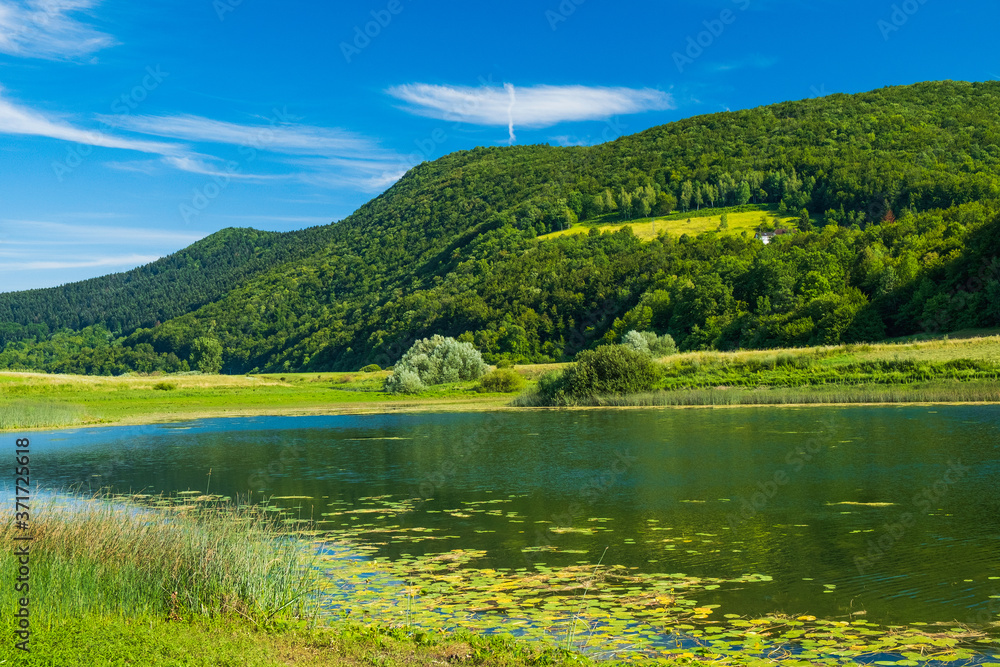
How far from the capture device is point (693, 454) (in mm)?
25125

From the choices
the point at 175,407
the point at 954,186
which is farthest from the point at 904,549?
the point at 954,186

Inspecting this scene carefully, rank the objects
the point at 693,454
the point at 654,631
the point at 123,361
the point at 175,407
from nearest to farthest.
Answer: the point at 654,631 → the point at 693,454 → the point at 175,407 → the point at 123,361

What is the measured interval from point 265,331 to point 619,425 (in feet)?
569

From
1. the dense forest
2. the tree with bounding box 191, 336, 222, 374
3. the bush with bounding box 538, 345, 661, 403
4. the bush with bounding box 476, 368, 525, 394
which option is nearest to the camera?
the bush with bounding box 538, 345, 661, 403

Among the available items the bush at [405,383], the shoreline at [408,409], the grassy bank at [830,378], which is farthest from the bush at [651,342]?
the shoreline at [408,409]

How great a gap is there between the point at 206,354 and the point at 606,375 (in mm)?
151820

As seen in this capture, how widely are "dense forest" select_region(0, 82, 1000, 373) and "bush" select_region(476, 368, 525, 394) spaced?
93.4 ft

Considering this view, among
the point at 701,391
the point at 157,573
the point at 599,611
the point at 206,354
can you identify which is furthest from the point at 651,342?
the point at 206,354

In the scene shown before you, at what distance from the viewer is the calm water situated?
11.4m

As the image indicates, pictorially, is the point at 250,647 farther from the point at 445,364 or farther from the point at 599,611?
the point at 445,364

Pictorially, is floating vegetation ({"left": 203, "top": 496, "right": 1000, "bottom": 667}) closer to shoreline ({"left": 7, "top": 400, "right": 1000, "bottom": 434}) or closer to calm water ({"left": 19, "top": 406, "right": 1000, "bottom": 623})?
calm water ({"left": 19, "top": 406, "right": 1000, "bottom": 623})

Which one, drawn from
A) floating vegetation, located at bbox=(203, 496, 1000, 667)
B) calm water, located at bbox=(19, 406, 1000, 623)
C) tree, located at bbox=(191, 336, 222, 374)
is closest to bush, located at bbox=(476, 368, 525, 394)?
calm water, located at bbox=(19, 406, 1000, 623)

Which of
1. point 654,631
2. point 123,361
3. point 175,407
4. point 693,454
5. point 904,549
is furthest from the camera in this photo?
point 123,361

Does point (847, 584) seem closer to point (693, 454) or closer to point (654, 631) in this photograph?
point (654, 631)
